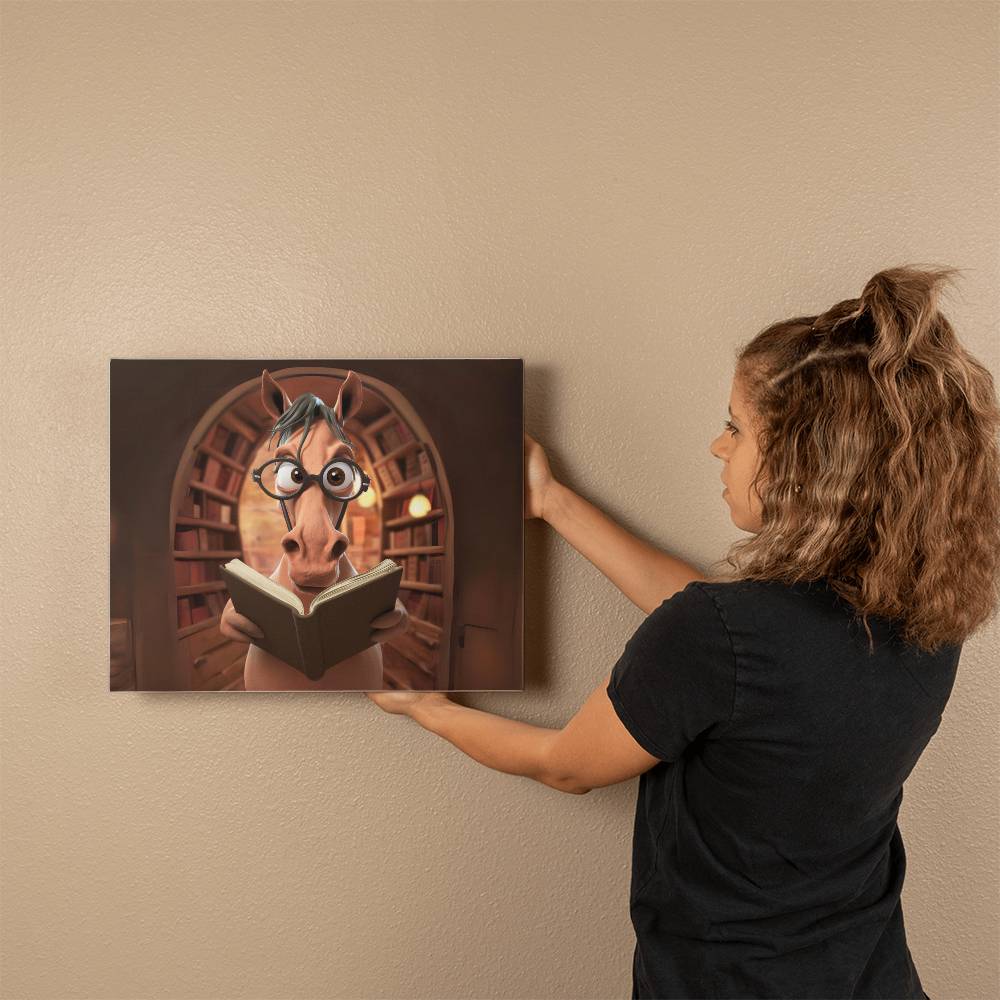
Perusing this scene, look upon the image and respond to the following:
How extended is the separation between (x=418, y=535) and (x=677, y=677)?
1.57ft

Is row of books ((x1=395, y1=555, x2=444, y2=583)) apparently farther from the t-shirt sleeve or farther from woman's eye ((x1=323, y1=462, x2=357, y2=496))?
the t-shirt sleeve

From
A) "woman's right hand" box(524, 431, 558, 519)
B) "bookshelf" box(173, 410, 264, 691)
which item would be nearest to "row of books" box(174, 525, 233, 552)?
"bookshelf" box(173, 410, 264, 691)

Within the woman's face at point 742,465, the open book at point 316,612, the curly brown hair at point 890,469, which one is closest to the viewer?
the curly brown hair at point 890,469

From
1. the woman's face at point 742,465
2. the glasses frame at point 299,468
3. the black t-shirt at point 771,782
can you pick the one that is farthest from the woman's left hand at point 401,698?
the woman's face at point 742,465

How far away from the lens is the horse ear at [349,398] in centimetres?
128

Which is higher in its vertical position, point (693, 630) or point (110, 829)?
point (693, 630)

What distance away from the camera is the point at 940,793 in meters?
1.38

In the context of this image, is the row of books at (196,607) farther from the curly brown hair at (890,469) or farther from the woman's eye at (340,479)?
the curly brown hair at (890,469)

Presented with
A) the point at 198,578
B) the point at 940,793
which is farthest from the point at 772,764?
the point at 198,578

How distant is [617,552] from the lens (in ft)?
4.21

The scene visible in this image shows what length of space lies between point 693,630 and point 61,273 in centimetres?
105

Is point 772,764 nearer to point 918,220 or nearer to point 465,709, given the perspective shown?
point 465,709

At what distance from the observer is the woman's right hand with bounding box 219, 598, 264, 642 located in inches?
50.2

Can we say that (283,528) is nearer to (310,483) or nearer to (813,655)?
(310,483)
